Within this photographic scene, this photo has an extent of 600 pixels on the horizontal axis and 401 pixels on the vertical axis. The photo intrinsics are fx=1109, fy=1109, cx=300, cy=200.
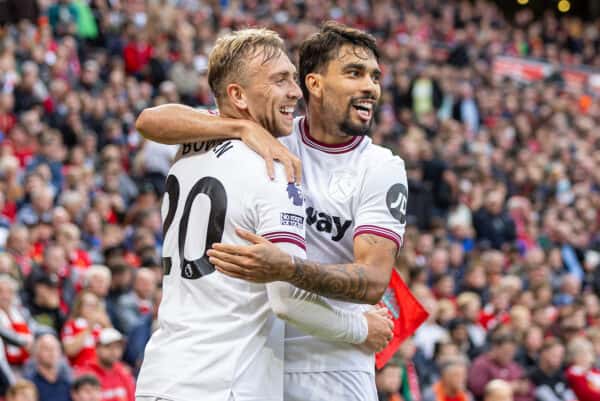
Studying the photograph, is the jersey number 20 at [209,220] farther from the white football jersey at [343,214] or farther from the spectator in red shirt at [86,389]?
the spectator in red shirt at [86,389]

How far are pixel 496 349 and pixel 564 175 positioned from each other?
9.03 meters

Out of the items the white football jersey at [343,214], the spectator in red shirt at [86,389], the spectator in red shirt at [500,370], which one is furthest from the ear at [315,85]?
the spectator in red shirt at [500,370]

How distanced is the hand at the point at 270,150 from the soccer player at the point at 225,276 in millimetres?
27

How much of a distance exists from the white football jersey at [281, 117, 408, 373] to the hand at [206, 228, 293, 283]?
1.86ft

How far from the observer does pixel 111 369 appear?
7906 mm

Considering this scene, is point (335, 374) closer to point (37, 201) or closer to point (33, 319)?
point (33, 319)

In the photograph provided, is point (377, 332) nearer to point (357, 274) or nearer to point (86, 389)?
point (357, 274)

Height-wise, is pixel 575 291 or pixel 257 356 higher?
pixel 257 356

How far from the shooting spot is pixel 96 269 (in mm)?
8680

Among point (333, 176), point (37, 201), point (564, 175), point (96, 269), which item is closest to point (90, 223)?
point (37, 201)

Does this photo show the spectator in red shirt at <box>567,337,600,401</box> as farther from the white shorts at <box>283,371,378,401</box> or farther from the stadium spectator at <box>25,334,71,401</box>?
the white shorts at <box>283,371,378,401</box>

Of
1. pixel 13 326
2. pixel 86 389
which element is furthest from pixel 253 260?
pixel 13 326

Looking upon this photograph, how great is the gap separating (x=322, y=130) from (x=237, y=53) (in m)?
0.62

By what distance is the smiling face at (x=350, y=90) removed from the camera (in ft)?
14.7
